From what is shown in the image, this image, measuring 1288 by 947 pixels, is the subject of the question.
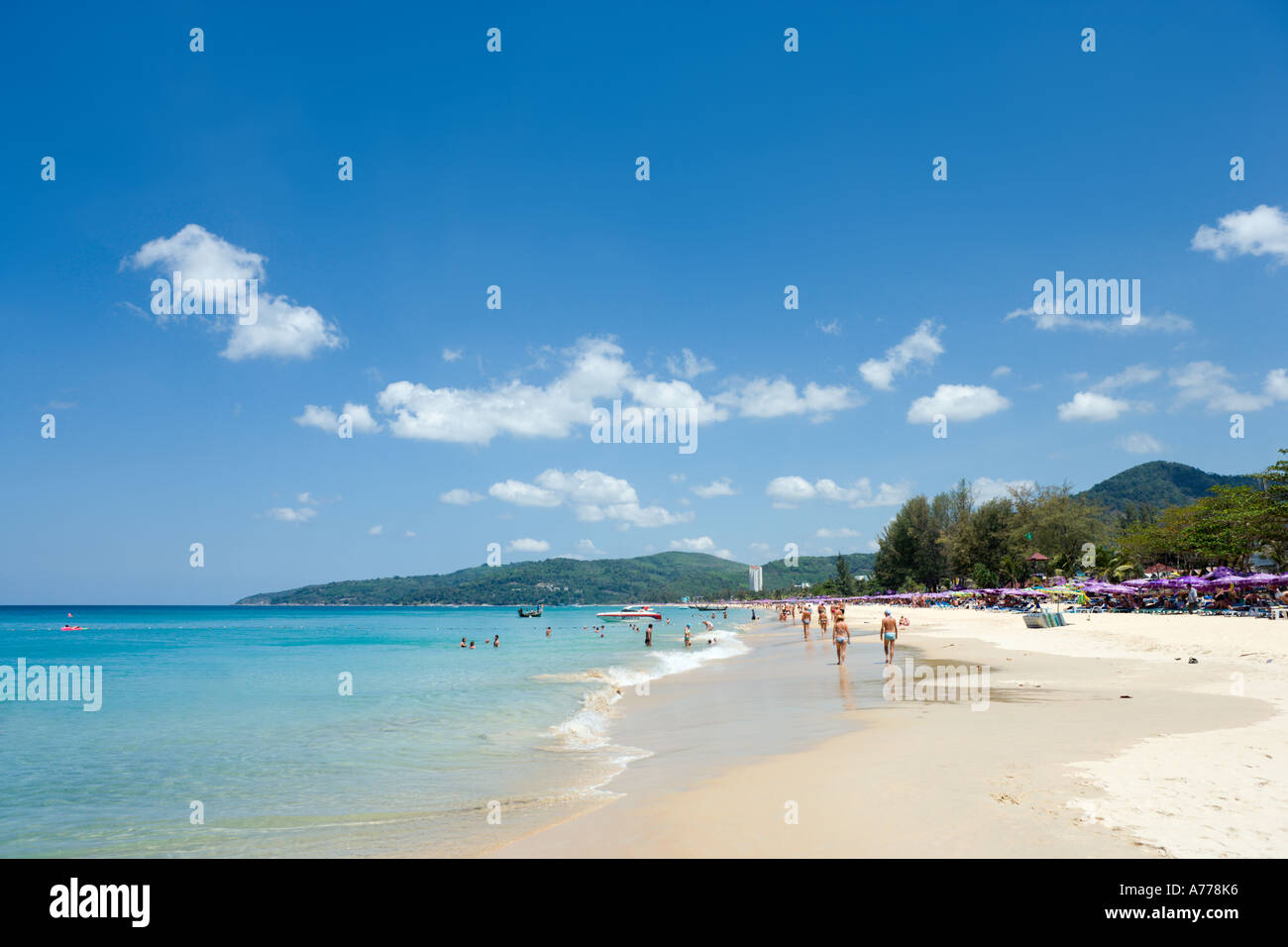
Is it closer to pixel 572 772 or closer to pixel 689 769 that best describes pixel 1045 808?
pixel 689 769

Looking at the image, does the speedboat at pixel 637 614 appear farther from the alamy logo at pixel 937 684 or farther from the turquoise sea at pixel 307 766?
the alamy logo at pixel 937 684

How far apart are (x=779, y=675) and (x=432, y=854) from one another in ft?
61.4

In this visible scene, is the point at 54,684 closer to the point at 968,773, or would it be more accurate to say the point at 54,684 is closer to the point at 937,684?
the point at 937,684

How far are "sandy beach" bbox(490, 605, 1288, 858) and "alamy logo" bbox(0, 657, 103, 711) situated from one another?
758 inches

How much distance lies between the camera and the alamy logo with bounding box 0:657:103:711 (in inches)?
883

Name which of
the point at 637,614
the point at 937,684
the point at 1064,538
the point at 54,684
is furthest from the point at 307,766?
the point at 1064,538

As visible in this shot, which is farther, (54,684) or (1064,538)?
(1064,538)
